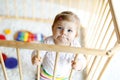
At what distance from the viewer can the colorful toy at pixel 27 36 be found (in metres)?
1.48

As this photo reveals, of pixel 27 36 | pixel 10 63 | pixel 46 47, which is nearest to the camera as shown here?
pixel 46 47

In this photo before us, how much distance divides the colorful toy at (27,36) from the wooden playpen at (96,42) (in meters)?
0.15

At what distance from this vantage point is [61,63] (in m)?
1.13

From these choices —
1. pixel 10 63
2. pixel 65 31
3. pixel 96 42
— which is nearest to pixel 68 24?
pixel 65 31

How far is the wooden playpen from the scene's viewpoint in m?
0.76

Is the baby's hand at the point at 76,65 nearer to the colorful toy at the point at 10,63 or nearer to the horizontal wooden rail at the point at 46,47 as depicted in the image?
the horizontal wooden rail at the point at 46,47

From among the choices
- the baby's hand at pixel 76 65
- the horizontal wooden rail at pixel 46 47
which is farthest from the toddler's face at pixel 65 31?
the horizontal wooden rail at pixel 46 47

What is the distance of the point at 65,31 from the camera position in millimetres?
1026

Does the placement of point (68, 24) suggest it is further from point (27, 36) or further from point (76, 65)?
point (27, 36)

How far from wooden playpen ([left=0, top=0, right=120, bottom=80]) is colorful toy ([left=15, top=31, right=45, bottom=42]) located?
0.15 metres

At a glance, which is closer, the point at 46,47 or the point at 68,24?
the point at 46,47

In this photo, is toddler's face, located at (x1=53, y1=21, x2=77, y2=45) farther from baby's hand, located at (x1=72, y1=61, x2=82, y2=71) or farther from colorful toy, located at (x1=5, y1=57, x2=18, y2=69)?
colorful toy, located at (x1=5, y1=57, x2=18, y2=69)

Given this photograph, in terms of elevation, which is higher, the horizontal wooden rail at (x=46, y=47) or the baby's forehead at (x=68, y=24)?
the horizontal wooden rail at (x=46, y=47)

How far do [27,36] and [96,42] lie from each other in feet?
1.43
